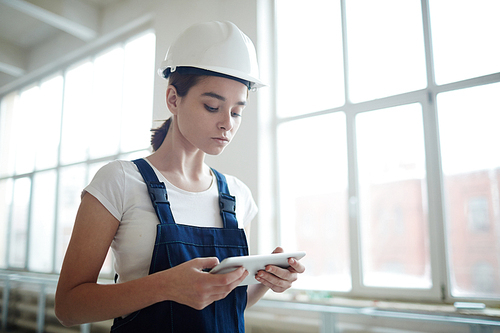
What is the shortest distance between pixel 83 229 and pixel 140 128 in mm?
3768

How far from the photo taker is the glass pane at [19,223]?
5930 millimetres

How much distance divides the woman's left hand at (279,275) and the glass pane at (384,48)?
2.26 m

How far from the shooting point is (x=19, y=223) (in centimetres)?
610

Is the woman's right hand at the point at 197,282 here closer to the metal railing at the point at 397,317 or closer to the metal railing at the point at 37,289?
the metal railing at the point at 397,317

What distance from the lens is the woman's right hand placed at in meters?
0.76

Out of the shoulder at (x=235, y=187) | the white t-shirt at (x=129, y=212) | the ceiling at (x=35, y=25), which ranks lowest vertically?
the white t-shirt at (x=129, y=212)

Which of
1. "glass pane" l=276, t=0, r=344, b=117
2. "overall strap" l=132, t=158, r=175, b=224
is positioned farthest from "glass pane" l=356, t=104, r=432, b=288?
"overall strap" l=132, t=158, r=175, b=224

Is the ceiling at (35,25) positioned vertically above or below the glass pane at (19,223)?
above

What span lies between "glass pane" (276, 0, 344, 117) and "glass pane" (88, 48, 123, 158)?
2.46m

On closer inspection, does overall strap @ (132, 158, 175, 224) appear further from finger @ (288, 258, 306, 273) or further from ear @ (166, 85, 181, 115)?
finger @ (288, 258, 306, 273)

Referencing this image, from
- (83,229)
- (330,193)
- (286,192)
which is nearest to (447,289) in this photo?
(330,193)

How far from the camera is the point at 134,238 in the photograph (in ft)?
3.02

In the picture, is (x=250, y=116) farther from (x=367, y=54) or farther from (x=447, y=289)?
(x=447, y=289)

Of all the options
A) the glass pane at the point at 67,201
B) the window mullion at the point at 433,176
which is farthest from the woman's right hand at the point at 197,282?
the glass pane at the point at 67,201
